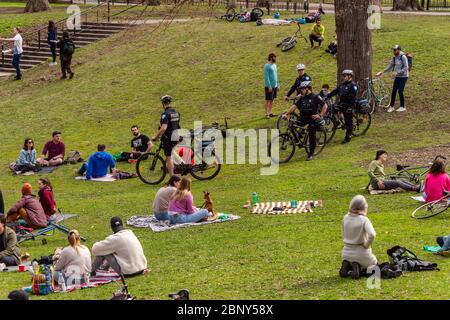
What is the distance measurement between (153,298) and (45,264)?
303cm

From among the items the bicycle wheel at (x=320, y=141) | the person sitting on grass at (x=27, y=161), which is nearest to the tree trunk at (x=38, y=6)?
the person sitting on grass at (x=27, y=161)

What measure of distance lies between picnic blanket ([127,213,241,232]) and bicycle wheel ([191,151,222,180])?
3867 mm

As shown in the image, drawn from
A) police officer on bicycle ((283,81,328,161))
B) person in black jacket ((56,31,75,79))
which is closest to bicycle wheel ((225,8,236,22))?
person in black jacket ((56,31,75,79))

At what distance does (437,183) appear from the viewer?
18.4 meters

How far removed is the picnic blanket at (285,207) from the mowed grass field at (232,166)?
0.93 feet

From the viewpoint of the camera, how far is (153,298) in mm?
13891

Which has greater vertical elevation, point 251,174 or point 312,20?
point 312,20

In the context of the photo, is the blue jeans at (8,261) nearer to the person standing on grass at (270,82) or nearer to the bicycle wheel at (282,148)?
the bicycle wheel at (282,148)

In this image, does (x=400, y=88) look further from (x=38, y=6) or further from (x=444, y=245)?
(x=38, y=6)

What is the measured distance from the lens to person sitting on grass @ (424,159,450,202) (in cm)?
1838

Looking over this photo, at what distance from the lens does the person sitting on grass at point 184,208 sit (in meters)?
18.9

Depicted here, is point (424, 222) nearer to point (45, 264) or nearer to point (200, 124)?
point (45, 264)

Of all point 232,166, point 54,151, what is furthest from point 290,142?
point 54,151

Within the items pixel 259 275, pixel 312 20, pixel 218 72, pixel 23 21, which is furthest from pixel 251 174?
pixel 23 21
